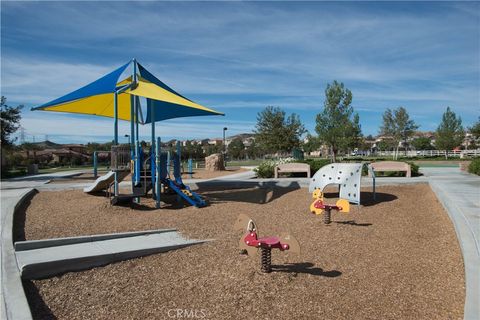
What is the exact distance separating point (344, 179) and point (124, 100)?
8.99 m

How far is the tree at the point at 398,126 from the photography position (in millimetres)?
49344

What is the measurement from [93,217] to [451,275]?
6795 mm

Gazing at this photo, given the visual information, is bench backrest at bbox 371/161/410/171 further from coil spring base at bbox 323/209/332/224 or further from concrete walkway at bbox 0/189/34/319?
concrete walkway at bbox 0/189/34/319

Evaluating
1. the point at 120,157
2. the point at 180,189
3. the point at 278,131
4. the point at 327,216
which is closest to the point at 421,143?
the point at 278,131

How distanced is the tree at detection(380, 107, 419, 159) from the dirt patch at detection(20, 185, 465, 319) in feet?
147

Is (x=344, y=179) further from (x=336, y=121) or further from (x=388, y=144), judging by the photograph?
(x=388, y=144)

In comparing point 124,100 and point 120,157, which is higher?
point 124,100

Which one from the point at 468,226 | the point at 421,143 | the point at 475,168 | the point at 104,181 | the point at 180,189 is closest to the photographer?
the point at 468,226

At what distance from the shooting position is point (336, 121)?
101ft

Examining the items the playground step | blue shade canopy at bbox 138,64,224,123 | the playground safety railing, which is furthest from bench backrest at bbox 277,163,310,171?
the playground step

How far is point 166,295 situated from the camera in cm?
433

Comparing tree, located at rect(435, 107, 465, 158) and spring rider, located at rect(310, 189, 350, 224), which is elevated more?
tree, located at rect(435, 107, 465, 158)

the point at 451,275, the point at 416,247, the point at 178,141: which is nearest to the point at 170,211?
the point at 178,141

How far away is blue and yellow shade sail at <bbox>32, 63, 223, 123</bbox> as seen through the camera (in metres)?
9.93
